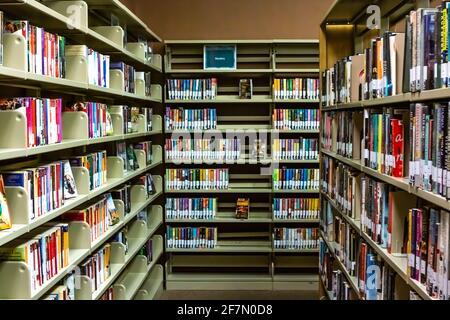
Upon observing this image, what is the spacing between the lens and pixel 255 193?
5051 mm

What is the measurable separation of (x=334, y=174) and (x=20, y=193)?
213cm

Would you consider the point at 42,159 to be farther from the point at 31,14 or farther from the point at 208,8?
the point at 208,8

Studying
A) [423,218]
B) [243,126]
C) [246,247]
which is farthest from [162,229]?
[423,218]

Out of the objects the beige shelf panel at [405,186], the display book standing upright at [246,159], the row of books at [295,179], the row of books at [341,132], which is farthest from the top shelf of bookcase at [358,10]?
the row of books at [295,179]

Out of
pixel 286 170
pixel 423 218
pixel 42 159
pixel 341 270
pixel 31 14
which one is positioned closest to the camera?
pixel 423 218

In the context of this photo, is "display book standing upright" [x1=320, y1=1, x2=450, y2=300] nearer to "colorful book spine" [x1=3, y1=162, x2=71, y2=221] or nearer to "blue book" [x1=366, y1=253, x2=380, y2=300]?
"blue book" [x1=366, y1=253, x2=380, y2=300]

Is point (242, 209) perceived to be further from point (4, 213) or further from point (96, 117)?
point (4, 213)

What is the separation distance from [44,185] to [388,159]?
1.47 m

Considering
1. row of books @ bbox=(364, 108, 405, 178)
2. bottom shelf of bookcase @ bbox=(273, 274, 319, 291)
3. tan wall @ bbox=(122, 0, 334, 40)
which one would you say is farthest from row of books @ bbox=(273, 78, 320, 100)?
row of books @ bbox=(364, 108, 405, 178)

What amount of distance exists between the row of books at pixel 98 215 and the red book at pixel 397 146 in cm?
158

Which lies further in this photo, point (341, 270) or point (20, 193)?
point (341, 270)

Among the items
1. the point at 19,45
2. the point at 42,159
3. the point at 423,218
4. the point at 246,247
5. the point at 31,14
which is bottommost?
the point at 246,247

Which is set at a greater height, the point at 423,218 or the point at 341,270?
the point at 423,218

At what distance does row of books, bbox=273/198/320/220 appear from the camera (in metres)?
4.86
